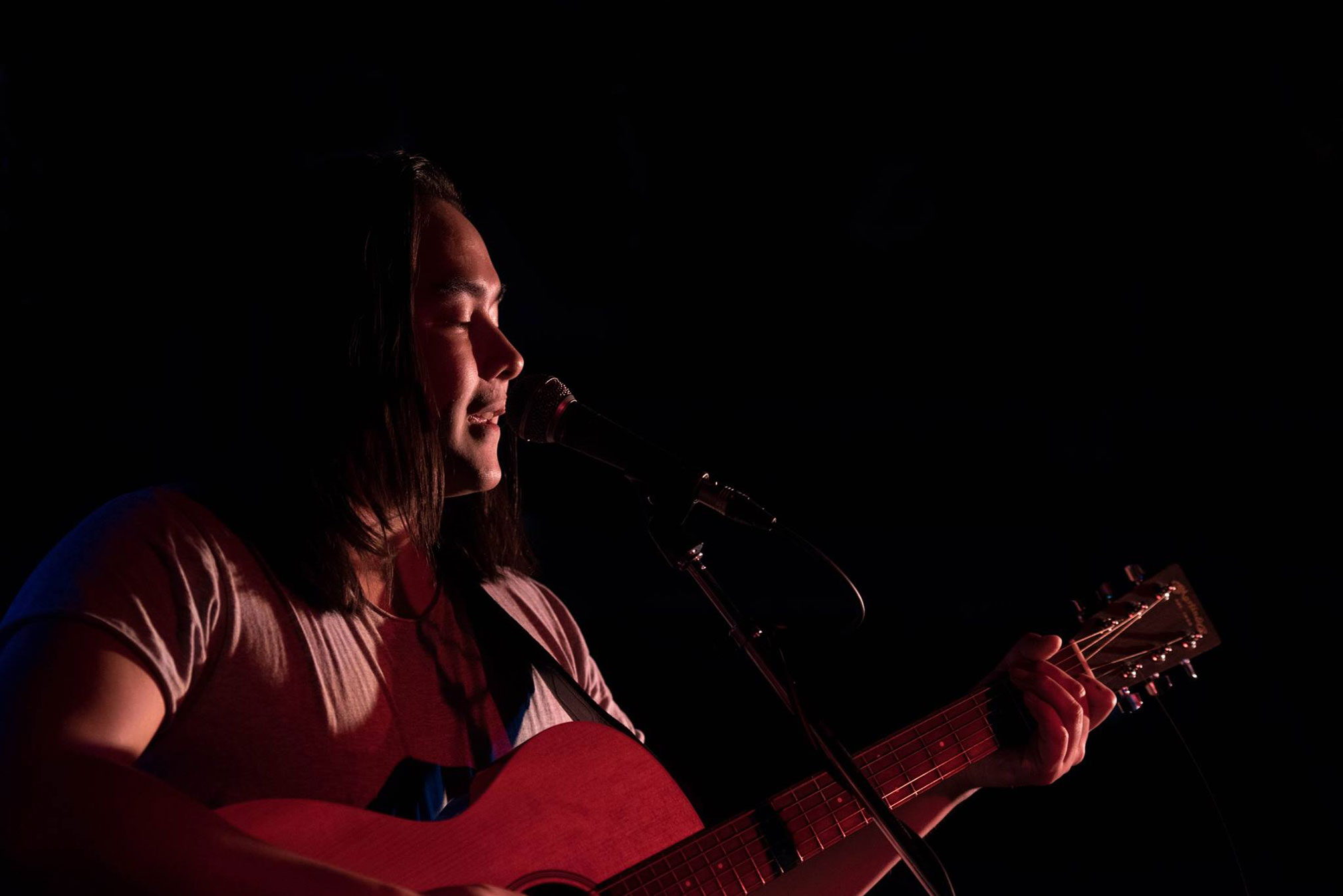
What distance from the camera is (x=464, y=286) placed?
191 cm

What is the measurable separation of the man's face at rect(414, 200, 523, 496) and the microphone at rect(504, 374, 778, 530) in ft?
0.56

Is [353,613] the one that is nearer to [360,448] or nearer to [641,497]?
[360,448]

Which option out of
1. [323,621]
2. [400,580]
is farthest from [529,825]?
[400,580]

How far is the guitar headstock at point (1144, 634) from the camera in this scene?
6.41 feet

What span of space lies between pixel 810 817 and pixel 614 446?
804 mm

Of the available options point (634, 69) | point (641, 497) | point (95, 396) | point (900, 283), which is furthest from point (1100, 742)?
point (95, 396)

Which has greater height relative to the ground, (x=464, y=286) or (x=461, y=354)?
(x=464, y=286)

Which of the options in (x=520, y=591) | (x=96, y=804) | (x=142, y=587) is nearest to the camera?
(x=96, y=804)

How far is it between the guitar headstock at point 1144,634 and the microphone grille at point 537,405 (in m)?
1.26

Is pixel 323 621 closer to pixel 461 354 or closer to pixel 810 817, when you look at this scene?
pixel 461 354

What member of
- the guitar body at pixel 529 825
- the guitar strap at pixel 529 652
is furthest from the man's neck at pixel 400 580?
the guitar body at pixel 529 825

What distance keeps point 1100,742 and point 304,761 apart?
2.46 m

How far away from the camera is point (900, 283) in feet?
10.8

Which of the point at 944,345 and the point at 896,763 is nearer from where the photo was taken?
the point at 896,763
